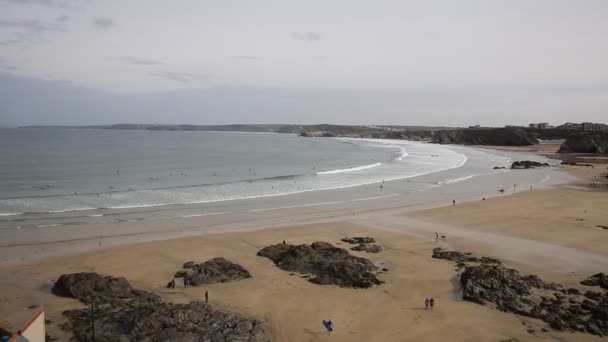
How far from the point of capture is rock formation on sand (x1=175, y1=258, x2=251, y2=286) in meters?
17.6

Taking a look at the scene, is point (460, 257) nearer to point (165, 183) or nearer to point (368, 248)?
point (368, 248)

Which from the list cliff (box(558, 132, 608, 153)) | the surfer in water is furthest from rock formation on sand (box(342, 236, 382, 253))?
cliff (box(558, 132, 608, 153))

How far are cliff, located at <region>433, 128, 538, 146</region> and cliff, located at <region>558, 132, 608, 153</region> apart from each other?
25.3 meters

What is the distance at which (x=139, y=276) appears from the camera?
18.5m

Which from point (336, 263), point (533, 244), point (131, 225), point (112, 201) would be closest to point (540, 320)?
Answer: point (336, 263)

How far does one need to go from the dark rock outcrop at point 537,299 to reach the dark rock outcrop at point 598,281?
1.33 metres

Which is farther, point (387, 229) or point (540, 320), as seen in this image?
point (387, 229)

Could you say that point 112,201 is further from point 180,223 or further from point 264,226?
point 264,226

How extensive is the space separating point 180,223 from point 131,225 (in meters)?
2.88

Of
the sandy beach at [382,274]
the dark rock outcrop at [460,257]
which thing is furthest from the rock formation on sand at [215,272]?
the dark rock outcrop at [460,257]

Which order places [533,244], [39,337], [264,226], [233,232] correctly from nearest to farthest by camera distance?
1. [39,337]
2. [533,244]
3. [233,232]
4. [264,226]

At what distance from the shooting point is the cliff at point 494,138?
4700 inches

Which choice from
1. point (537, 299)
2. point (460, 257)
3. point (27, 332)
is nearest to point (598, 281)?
point (537, 299)

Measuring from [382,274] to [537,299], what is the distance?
19.3ft
